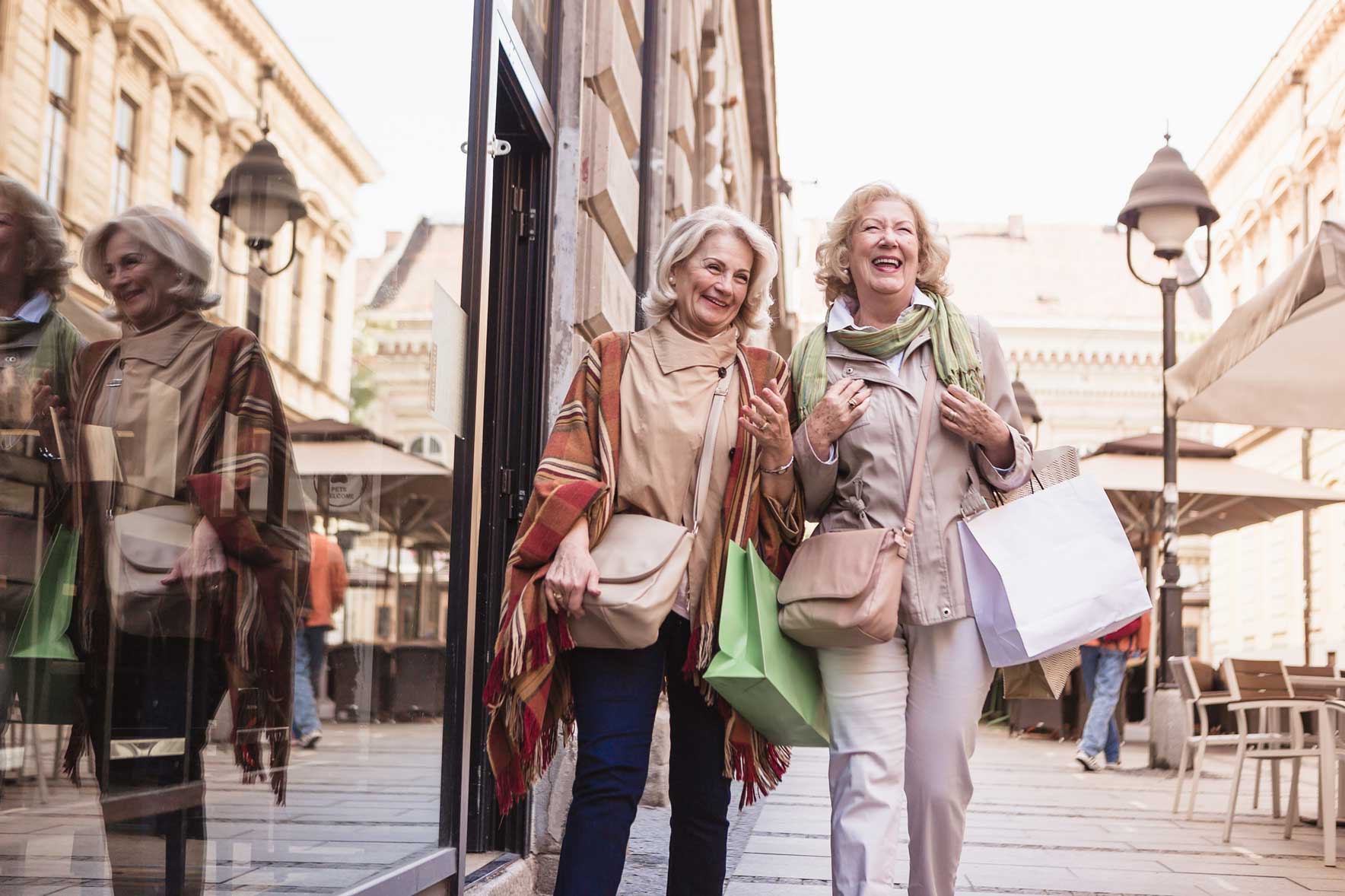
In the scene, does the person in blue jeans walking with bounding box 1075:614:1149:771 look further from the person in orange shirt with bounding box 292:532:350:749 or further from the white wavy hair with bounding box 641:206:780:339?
the person in orange shirt with bounding box 292:532:350:749

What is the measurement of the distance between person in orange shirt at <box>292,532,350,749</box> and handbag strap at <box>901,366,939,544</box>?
136 centimetres

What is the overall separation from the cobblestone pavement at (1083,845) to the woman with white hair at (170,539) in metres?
2.14

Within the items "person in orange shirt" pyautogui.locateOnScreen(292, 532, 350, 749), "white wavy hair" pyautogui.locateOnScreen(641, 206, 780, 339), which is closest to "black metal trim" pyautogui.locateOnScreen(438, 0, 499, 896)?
"person in orange shirt" pyautogui.locateOnScreen(292, 532, 350, 749)

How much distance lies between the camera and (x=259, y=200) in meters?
2.90

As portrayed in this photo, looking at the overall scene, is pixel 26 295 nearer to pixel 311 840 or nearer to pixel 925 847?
pixel 311 840

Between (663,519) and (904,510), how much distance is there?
571 mm

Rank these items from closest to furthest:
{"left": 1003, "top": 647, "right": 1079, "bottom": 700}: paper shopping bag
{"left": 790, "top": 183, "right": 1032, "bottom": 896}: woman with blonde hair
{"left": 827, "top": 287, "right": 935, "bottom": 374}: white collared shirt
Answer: {"left": 790, "top": 183, "right": 1032, "bottom": 896}: woman with blonde hair
{"left": 1003, "top": 647, "right": 1079, "bottom": 700}: paper shopping bag
{"left": 827, "top": 287, "right": 935, "bottom": 374}: white collared shirt

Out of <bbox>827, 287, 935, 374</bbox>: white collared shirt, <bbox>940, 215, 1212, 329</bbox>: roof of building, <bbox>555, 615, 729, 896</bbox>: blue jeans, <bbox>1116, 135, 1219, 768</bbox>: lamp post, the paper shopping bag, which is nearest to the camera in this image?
<bbox>555, 615, 729, 896</bbox>: blue jeans

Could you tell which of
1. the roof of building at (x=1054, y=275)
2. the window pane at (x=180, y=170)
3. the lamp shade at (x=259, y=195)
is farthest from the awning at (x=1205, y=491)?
the roof of building at (x=1054, y=275)

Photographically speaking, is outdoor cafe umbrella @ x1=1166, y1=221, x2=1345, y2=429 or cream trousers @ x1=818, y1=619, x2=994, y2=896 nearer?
cream trousers @ x1=818, y1=619, x2=994, y2=896

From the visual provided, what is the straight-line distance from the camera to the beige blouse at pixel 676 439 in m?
3.31

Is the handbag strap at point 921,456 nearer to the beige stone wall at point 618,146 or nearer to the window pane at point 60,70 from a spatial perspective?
the window pane at point 60,70

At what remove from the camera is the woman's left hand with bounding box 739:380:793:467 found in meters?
3.25

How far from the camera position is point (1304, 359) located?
24.2ft
